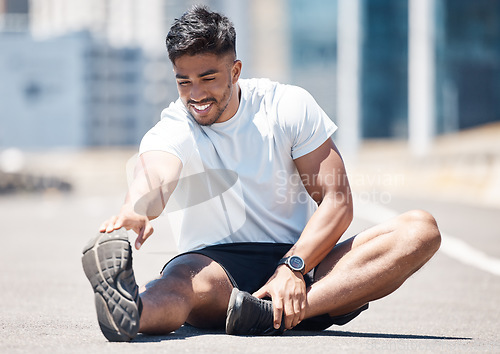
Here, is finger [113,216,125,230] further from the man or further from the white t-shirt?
the white t-shirt

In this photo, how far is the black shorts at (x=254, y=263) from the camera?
423 cm

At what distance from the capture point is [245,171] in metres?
4.32

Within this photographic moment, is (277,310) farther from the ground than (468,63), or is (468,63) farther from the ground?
(277,310)

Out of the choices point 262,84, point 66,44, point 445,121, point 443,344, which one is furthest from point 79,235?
point 66,44

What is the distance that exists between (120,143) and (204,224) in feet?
374

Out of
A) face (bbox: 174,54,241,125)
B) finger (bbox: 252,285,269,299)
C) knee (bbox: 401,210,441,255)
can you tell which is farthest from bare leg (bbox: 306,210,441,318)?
face (bbox: 174,54,241,125)

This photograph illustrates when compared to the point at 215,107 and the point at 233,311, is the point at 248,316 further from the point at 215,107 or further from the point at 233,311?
the point at 215,107

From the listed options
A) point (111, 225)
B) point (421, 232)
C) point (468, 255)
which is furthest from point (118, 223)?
point (468, 255)

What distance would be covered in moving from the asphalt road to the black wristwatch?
0.90ft

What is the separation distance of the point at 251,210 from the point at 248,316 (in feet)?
1.89

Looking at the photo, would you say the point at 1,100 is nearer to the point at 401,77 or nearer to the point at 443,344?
the point at 401,77

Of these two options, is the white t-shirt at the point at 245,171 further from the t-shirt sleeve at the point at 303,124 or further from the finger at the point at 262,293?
the finger at the point at 262,293

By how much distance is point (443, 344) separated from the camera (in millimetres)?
3973

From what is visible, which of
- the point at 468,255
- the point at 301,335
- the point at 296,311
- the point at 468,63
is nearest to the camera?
the point at 296,311
